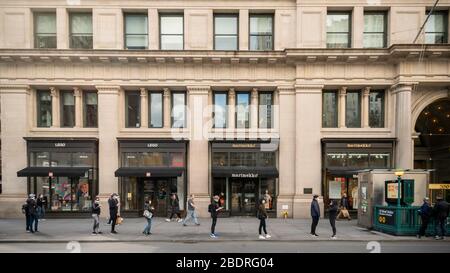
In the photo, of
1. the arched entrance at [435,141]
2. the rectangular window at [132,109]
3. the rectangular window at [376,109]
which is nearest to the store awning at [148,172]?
the rectangular window at [132,109]

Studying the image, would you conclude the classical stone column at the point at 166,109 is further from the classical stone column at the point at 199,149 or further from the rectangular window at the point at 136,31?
the rectangular window at the point at 136,31

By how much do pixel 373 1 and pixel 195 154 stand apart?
47.4 feet

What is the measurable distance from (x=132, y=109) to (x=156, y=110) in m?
1.55

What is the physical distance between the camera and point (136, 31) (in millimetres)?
18938

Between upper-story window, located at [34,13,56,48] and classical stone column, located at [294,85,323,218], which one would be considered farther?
upper-story window, located at [34,13,56,48]

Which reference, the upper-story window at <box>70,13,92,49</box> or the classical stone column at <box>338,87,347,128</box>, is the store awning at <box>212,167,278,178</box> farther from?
the upper-story window at <box>70,13,92,49</box>

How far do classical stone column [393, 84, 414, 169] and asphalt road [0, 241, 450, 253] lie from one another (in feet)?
24.0

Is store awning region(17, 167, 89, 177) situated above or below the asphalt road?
above

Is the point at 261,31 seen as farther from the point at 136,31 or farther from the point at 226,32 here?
the point at 136,31

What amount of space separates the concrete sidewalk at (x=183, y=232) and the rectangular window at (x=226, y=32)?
10.9m

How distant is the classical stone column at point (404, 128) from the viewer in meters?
17.7

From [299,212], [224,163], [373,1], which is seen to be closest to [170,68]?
[224,163]

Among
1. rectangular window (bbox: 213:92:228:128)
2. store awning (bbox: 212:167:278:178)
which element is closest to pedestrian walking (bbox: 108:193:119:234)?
store awning (bbox: 212:167:278:178)

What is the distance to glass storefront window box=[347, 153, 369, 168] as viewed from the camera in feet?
60.1
